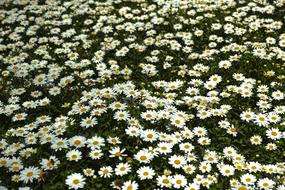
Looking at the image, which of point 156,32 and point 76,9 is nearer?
point 156,32

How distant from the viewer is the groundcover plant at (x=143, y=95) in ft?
16.6

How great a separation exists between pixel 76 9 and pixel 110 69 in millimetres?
2747

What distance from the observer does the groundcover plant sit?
5071 mm

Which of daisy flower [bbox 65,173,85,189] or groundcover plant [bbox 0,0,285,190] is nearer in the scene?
daisy flower [bbox 65,173,85,189]

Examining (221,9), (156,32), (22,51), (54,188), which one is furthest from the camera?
(221,9)

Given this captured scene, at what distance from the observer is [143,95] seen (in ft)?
20.9

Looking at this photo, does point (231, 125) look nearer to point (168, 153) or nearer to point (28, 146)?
point (168, 153)

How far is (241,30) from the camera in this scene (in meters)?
8.11

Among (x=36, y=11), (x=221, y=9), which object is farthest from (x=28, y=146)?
(x=221, y=9)

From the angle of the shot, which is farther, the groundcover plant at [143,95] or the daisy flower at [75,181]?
the groundcover plant at [143,95]

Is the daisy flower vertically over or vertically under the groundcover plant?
over

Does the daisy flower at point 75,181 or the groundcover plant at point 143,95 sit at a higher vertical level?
the daisy flower at point 75,181

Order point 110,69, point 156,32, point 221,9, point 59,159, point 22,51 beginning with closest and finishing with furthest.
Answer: point 59,159
point 110,69
point 22,51
point 156,32
point 221,9

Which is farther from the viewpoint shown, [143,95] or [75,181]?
[143,95]
